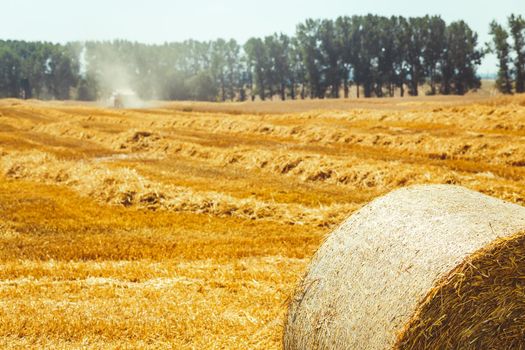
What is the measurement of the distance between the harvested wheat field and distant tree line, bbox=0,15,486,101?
238 ft

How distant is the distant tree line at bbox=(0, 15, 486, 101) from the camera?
102m

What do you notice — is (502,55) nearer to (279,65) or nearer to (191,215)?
(279,65)

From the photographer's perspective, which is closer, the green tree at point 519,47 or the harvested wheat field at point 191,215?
the harvested wheat field at point 191,215

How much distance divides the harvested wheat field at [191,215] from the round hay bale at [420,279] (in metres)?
0.69

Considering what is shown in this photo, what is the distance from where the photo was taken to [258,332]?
7363mm

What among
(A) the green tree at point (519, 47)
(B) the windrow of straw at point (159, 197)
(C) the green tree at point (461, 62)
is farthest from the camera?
(C) the green tree at point (461, 62)

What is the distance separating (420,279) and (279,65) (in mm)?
118558

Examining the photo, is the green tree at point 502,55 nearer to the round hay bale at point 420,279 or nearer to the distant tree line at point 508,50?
the distant tree line at point 508,50

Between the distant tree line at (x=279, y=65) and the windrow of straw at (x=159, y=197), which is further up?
the distant tree line at (x=279, y=65)

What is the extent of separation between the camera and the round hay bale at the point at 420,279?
483cm

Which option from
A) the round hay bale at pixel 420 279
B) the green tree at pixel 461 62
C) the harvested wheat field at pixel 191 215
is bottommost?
the harvested wheat field at pixel 191 215

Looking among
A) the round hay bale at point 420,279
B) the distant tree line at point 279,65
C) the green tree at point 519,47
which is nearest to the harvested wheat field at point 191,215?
the round hay bale at point 420,279

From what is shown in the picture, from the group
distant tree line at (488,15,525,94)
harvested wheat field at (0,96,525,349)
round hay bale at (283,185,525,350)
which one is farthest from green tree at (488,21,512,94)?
round hay bale at (283,185,525,350)

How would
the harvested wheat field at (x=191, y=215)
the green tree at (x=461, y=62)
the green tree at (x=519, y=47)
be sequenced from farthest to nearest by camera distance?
the green tree at (x=461, y=62) < the green tree at (x=519, y=47) < the harvested wheat field at (x=191, y=215)
